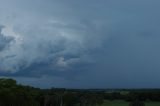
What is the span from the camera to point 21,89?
83875mm

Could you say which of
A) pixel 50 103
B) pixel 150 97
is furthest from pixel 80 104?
pixel 150 97

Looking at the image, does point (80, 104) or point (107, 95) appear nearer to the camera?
point (80, 104)

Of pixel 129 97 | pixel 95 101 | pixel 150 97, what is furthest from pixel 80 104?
pixel 150 97

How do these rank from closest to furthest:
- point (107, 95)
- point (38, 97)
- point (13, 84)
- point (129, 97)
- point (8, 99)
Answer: point (8, 99) < point (13, 84) < point (38, 97) < point (129, 97) < point (107, 95)

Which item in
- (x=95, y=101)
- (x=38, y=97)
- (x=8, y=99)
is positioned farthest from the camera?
(x=95, y=101)

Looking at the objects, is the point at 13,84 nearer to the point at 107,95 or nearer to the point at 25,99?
the point at 25,99

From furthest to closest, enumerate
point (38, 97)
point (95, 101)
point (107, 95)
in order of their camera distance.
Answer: point (107, 95), point (95, 101), point (38, 97)

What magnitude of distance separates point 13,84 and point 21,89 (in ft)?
17.5

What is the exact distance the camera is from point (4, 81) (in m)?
90.2

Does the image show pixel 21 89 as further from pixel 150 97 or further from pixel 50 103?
pixel 150 97

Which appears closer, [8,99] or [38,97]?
[8,99]

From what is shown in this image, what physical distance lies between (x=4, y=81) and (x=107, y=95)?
2882 inches

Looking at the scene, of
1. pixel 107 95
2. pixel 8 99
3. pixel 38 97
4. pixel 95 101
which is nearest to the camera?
pixel 8 99

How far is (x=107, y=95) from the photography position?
514ft
